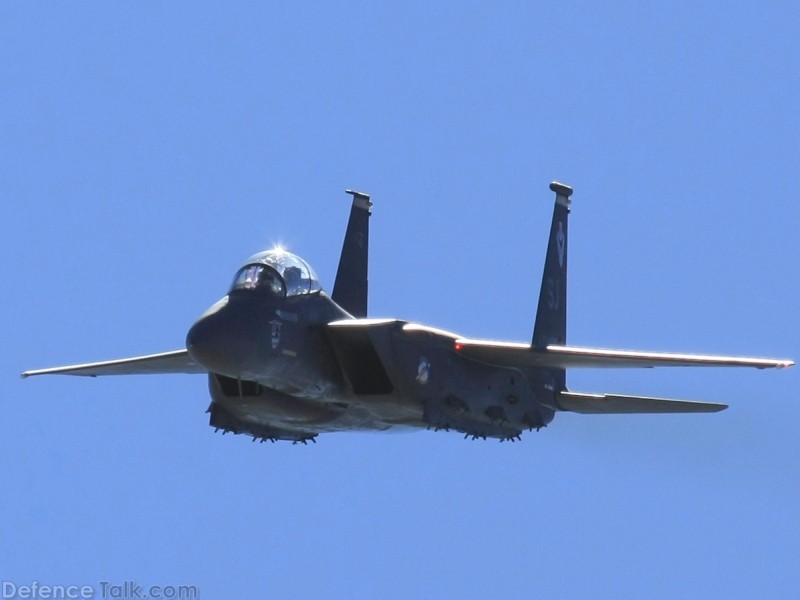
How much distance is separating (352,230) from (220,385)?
6.07m

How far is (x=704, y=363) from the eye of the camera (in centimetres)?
2500

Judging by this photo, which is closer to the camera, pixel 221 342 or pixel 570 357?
pixel 221 342

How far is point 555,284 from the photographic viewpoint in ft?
98.8

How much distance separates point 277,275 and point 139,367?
513 cm

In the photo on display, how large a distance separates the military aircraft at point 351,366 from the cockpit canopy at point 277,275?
1 centimetres

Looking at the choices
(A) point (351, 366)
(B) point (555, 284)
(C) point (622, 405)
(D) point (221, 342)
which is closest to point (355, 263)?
(B) point (555, 284)

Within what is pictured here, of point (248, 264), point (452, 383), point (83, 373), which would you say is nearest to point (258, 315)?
point (248, 264)

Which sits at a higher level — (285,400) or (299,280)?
(299,280)

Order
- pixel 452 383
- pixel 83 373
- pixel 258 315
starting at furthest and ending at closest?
1. pixel 83 373
2. pixel 452 383
3. pixel 258 315

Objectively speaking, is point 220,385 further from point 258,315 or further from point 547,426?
point 547,426

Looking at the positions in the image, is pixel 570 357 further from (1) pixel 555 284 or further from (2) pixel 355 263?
(2) pixel 355 263

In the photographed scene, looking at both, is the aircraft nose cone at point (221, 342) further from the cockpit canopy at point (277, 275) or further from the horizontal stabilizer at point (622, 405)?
the horizontal stabilizer at point (622, 405)

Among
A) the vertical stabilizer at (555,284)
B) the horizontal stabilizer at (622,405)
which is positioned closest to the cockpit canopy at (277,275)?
the horizontal stabilizer at (622,405)

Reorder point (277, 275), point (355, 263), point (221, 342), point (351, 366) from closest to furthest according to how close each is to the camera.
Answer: point (221, 342) < point (277, 275) < point (351, 366) < point (355, 263)
